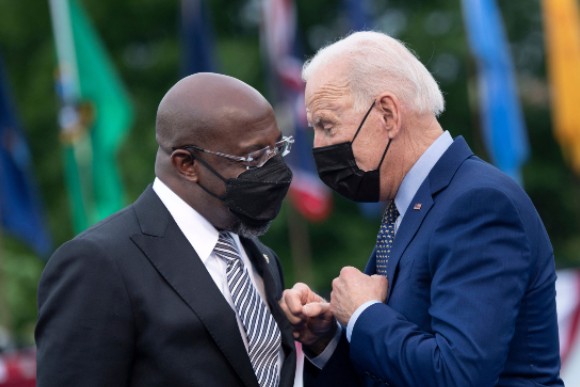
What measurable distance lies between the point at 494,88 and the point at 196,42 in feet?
13.4

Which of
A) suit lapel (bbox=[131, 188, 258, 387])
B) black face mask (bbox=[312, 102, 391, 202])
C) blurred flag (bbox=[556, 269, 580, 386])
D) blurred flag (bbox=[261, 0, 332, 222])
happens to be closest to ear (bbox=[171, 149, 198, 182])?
suit lapel (bbox=[131, 188, 258, 387])

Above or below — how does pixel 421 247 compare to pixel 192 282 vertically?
above

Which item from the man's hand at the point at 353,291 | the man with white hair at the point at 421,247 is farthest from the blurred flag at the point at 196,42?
the man's hand at the point at 353,291

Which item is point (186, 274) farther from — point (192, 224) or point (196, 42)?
point (196, 42)

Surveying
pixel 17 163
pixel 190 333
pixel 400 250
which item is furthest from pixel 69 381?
pixel 17 163

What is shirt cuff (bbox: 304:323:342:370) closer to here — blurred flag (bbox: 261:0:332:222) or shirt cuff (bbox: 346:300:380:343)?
shirt cuff (bbox: 346:300:380:343)

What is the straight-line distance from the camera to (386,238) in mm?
3639

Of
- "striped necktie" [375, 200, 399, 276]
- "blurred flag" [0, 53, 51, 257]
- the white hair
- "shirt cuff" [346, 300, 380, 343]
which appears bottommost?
"blurred flag" [0, 53, 51, 257]

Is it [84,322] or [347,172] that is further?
[347,172]

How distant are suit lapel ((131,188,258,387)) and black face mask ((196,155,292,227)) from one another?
0.22m

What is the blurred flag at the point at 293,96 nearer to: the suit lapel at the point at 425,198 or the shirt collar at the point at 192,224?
the shirt collar at the point at 192,224

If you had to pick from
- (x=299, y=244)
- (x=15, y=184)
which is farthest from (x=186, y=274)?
(x=299, y=244)

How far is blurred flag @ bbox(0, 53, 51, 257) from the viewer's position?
40.1ft

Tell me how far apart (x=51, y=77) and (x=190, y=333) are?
18.3 m
